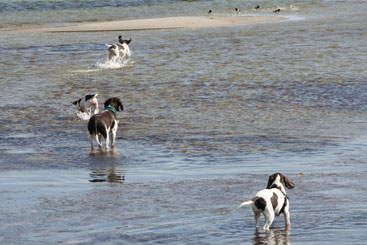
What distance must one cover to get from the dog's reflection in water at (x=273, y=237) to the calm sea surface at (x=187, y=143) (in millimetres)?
23

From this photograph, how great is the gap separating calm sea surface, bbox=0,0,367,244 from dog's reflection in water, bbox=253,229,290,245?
0.08 ft

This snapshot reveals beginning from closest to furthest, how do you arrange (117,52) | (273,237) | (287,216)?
(273,237) < (287,216) < (117,52)

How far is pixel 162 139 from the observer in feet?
45.7

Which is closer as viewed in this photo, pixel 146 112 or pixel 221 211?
pixel 221 211

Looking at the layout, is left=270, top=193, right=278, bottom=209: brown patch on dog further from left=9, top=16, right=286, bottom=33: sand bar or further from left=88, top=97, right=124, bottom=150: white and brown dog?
left=9, top=16, right=286, bottom=33: sand bar

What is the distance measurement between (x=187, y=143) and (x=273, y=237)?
18.0 ft

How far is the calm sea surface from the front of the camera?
8680 mm

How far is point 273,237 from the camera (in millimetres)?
8211

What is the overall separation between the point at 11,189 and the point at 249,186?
11.3ft

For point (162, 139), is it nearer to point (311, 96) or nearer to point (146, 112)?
point (146, 112)

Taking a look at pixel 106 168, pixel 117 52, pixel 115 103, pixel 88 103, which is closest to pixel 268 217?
pixel 106 168

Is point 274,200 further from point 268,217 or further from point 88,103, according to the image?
point 88,103

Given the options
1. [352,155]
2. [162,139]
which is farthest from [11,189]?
[352,155]

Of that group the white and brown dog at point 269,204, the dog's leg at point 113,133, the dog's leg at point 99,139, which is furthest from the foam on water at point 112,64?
the white and brown dog at point 269,204
